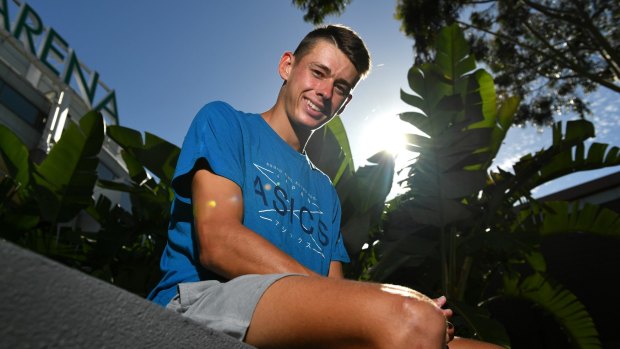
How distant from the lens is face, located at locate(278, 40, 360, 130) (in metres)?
1.78

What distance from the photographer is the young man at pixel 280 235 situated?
0.82 meters

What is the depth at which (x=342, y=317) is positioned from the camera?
0.82 m

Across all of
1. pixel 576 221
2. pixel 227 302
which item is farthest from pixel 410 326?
pixel 576 221

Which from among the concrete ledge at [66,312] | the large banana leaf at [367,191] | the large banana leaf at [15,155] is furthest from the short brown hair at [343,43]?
the large banana leaf at [15,155]

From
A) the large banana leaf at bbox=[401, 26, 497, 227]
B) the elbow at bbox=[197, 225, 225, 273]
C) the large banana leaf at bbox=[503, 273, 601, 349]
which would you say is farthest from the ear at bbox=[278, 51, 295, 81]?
the large banana leaf at bbox=[503, 273, 601, 349]

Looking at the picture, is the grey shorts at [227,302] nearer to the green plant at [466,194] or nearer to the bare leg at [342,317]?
the bare leg at [342,317]

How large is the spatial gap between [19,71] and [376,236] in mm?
19797

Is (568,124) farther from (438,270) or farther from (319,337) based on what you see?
(319,337)

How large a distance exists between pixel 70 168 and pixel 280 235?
3565 mm

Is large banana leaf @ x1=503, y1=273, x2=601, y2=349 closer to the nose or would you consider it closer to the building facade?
the nose

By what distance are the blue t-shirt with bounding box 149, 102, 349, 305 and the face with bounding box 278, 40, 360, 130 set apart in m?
0.15

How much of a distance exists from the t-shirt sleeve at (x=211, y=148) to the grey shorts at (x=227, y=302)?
32 centimetres

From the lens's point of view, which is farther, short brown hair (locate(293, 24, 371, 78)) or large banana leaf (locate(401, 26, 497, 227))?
large banana leaf (locate(401, 26, 497, 227))

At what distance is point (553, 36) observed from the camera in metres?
12.3
